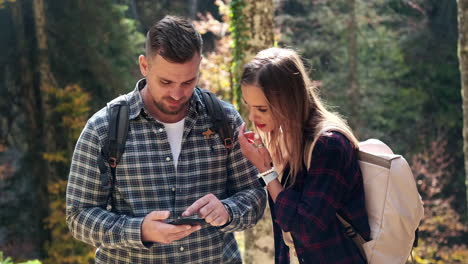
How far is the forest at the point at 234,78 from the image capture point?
10.6 meters

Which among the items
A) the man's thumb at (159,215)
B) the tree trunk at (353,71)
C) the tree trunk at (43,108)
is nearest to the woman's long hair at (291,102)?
the man's thumb at (159,215)

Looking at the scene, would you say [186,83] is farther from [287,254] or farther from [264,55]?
[287,254]

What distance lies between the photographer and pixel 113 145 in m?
2.35

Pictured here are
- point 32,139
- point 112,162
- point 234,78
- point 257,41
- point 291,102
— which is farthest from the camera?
point 32,139

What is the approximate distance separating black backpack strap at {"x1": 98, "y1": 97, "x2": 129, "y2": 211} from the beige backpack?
73 centimetres

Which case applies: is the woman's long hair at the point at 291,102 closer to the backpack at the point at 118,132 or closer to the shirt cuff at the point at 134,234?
the backpack at the point at 118,132

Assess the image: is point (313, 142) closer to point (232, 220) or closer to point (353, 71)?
point (232, 220)

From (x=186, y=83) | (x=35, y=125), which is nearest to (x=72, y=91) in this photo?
(x=35, y=125)

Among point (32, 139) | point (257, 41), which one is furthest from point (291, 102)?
point (32, 139)

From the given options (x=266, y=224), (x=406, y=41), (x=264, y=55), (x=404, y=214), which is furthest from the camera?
(x=406, y=41)

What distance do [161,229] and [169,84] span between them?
1.97 feet

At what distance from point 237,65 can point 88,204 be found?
305 cm

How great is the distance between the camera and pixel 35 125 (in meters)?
11.9

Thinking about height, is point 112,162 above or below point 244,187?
above
